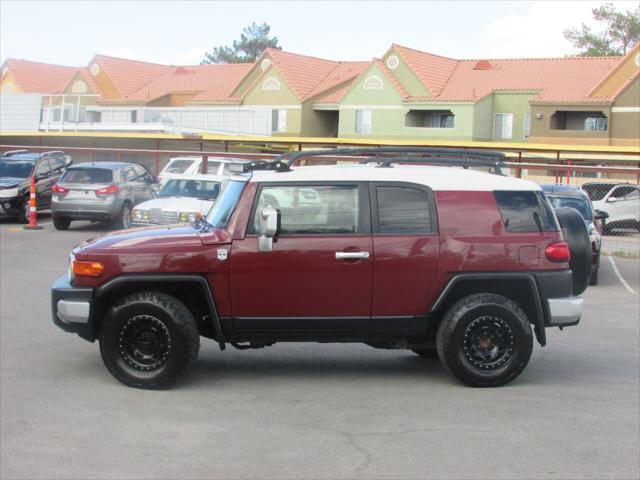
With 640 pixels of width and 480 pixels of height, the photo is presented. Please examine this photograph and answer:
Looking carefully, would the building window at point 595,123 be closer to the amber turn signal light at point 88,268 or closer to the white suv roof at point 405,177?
the white suv roof at point 405,177

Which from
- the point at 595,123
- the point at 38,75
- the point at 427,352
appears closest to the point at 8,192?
the point at 427,352

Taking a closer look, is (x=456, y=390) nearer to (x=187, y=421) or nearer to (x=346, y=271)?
(x=346, y=271)

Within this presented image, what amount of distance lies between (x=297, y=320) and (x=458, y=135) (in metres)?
47.5

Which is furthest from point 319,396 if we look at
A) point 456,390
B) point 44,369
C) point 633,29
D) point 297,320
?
point 633,29

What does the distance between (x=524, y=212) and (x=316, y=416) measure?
2521 mm

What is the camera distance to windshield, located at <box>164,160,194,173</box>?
1085 inches

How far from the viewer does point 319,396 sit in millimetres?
7801

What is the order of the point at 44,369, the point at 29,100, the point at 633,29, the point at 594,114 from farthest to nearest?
the point at 633,29, the point at 594,114, the point at 29,100, the point at 44,369

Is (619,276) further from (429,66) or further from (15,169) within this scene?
(429,66)

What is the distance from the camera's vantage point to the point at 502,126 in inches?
2192

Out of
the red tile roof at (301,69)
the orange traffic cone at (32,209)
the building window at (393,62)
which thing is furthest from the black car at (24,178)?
the red tile roof at (301,69)

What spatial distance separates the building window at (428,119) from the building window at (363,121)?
229 cm

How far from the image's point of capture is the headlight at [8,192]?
2428cm

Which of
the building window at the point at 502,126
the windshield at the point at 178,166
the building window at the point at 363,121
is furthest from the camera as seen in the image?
the building window at the point at 363,121
